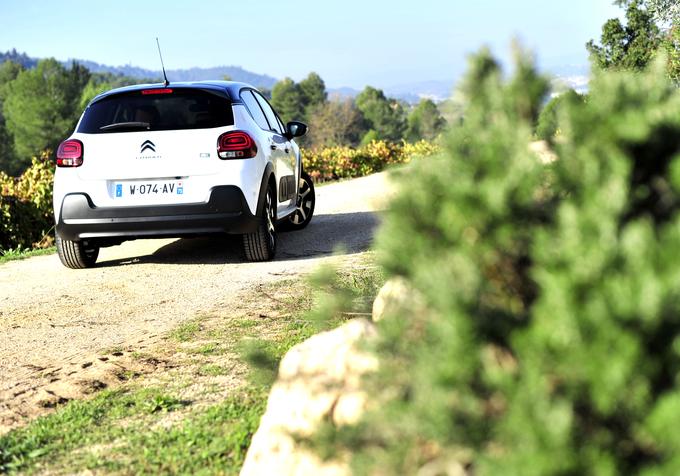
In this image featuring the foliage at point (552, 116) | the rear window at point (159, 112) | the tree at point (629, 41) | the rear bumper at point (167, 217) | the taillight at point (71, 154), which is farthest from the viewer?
the tree at point (629, 41)

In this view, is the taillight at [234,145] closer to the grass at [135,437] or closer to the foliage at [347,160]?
the grass at [135,437]

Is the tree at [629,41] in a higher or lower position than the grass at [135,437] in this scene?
higher

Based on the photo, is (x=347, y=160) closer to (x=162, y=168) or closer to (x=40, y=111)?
(x=162, y=168)

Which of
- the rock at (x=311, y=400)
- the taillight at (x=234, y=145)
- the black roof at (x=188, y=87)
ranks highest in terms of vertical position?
the black roof at (x=188, y=87)

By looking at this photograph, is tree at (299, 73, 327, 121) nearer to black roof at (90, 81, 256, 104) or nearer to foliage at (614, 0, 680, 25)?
foliage at (614, 0, 680, 25)

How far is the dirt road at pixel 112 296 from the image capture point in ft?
17.3

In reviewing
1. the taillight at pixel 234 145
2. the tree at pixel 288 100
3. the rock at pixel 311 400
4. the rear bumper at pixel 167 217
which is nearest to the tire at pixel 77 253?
the rear bumper at pixel 167 217

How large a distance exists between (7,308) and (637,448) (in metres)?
6.54

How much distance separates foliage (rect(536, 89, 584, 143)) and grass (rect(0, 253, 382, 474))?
39.3 inches

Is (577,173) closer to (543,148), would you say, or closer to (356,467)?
(543,148)

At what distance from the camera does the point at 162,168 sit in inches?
324

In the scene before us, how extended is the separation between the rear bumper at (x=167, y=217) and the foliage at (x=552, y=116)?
219 inches

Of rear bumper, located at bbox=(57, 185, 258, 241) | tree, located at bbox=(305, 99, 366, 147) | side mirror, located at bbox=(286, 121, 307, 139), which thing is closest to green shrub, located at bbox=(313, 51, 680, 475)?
rear bumper, located at bbox=(57, 185, 258, 241)

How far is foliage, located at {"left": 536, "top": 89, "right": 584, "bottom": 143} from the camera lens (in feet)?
8.43
